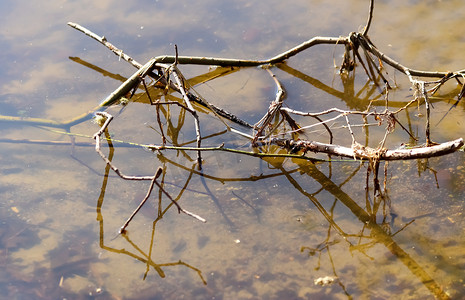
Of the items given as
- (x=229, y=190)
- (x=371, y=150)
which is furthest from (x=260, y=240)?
(x=371, y=150)

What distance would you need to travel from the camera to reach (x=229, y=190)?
123 inches

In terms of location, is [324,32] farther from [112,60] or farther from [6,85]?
[6,85]

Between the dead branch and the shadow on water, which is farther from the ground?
the dead branch

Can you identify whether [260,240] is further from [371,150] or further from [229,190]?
[371,150]

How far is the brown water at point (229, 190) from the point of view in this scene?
2.62 metres

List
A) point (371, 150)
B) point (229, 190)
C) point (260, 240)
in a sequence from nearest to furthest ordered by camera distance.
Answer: point (260, 240) < point (371, 150) < point (229, 190)

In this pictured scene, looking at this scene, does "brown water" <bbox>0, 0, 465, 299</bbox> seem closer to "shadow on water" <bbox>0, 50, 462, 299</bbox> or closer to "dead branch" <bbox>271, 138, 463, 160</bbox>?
"shadow on water" <bbox>0, 50, 462, 299</bbox>

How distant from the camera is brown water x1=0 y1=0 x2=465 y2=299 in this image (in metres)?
2.62

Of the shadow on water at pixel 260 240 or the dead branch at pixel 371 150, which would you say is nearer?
the shadow on water at pixel 260 240

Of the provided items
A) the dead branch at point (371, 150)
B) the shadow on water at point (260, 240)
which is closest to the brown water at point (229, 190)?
the shadow on water at point (260, 240)

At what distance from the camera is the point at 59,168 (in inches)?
133

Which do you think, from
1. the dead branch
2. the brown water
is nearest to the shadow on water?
the brown water

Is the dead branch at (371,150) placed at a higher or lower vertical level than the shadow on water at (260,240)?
higher

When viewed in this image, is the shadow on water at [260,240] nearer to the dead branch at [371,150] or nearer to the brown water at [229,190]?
the brown water at [229,190]
